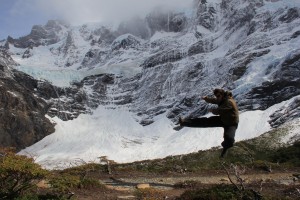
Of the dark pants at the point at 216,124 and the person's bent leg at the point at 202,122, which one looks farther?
the person's bent leg at the point at 202,122

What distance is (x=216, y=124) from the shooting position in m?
7.44

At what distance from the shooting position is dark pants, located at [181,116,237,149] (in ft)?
23.3

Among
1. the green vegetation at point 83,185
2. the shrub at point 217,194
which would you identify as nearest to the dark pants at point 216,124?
the green vegetation at point 83,185

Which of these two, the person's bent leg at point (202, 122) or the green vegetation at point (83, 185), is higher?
the person's bent leg at point (202, 122)

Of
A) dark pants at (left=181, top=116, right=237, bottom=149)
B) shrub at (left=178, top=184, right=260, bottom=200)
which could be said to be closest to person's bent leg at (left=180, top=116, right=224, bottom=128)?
dark pants at (left=181, top=116, right=237, bottom=149)

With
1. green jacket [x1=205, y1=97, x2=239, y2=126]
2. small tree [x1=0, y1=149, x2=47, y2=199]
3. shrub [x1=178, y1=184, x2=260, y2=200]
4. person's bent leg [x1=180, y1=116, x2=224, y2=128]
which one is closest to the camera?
green jacket [x1=205, y1=97, x2=239, y2=126]

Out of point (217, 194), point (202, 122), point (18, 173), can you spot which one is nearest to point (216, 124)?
point (202, 122)

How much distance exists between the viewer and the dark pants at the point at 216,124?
23.3 feet

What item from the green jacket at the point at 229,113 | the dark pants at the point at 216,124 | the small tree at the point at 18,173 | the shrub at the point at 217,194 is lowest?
the shrub at the point at 217,194

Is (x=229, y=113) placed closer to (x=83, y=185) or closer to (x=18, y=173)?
(x=18, y=173)

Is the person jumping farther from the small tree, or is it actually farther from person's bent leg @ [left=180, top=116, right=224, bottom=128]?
the small tree

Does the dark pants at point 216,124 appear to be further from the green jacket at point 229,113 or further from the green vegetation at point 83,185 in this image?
the green vegetation at point 83,185

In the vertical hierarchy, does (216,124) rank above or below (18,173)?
above

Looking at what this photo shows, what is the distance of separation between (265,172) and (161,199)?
25.9 m
